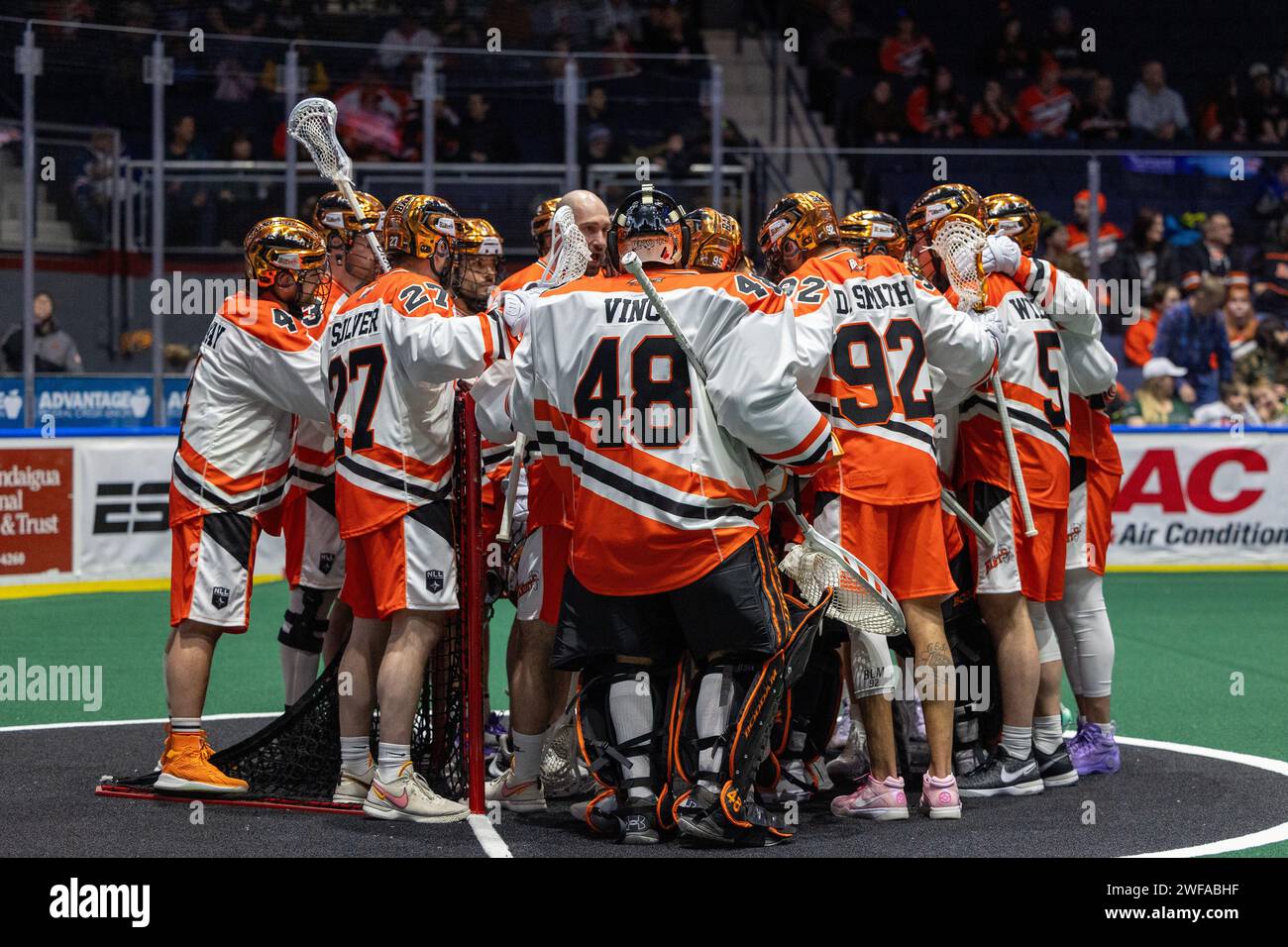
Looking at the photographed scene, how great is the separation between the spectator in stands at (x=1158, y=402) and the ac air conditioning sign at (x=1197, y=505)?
28 cm

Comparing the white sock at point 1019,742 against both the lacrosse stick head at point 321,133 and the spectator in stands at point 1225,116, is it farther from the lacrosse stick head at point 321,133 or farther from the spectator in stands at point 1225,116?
the spectator in stands at point 1225,116

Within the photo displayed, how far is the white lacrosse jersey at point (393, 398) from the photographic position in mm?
4688

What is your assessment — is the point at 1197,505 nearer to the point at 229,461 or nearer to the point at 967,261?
the point at 967,261

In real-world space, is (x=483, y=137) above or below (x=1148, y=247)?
above

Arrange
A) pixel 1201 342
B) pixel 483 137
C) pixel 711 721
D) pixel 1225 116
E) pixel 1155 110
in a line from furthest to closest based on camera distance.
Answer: pixel 1225 116
pixel 1155 110
pixel 1201 342
pixel 483 137
pixel 711 721

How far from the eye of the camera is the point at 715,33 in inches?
629

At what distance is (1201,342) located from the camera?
1202 centimetres

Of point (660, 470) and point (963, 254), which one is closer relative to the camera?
point (660, 470)

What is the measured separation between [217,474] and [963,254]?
2350 mm

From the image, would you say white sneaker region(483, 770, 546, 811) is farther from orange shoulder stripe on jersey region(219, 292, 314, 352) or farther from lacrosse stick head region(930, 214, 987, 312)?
lacrosse stick head region(930, 214, 987, 312)

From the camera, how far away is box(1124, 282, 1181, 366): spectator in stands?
1260 cm

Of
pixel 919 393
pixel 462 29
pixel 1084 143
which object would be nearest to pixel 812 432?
pixel 919 393

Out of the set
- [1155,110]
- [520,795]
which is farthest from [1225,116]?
[520,795]

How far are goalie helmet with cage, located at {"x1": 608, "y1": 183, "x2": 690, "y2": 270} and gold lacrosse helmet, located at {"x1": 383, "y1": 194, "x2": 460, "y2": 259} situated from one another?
0.65 meters
